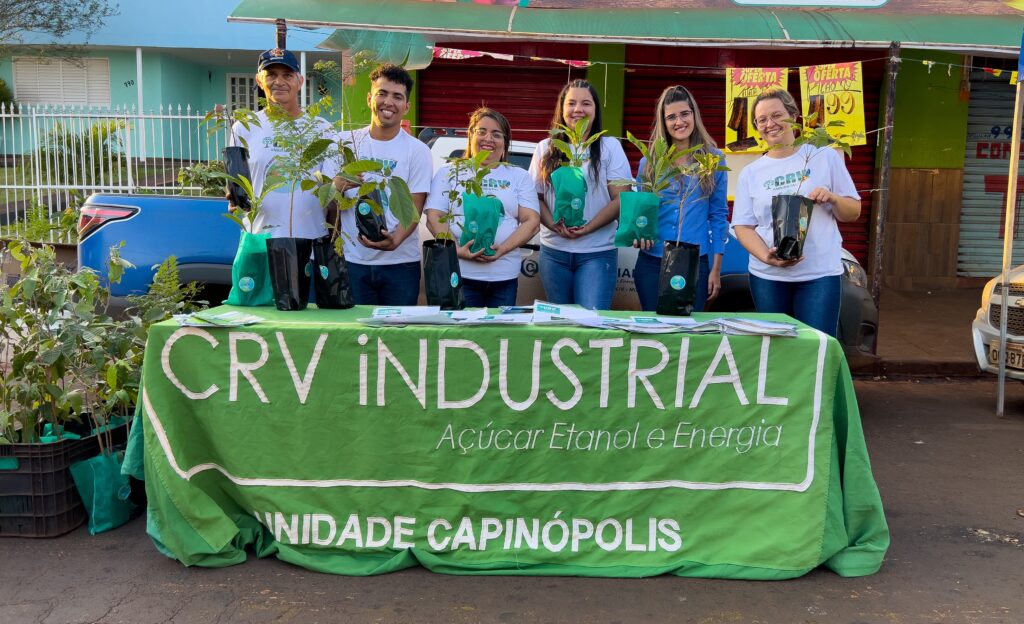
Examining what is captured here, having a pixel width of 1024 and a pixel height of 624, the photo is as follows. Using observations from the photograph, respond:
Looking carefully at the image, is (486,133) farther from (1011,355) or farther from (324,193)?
(1011,355)

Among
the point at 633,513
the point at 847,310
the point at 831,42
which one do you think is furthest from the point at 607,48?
the point at 633,513

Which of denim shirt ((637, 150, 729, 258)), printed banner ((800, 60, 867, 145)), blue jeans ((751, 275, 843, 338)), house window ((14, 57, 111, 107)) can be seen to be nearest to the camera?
blue jeans ((751, 275, 843, 338))

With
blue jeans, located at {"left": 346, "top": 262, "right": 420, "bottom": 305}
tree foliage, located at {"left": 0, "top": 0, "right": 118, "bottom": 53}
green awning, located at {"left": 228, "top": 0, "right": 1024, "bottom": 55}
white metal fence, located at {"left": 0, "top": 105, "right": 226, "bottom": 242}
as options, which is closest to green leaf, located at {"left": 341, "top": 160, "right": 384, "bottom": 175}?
blue jeans, located at {"left": 346, "top": 262, "right": 420, "bottom": 305}

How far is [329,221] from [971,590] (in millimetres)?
3380

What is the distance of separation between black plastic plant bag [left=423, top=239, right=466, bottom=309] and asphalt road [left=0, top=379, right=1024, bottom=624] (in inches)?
48.5

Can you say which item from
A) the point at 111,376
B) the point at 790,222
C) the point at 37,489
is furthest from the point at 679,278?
the point at 37,489

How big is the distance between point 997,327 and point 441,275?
14.7 ft

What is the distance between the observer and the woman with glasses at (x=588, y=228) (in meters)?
5.09

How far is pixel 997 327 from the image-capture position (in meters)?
6.84

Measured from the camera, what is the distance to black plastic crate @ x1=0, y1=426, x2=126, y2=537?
4066mm

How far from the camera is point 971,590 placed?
378 centimetres

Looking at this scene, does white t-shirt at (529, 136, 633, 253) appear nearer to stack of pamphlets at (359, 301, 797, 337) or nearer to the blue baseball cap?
stack of pamphlets at (359, 301, 797, 337)

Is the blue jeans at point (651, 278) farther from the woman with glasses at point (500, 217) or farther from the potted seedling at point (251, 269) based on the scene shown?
the potted seedling at point (251, 269)

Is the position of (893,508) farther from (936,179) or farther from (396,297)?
(936,179)
